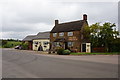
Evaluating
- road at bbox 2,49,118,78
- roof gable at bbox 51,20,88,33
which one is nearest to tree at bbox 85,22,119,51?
roof gable at bbox 51,20,88,33

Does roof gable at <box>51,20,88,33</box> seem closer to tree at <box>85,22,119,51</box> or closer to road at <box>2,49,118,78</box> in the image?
tree at <box>85,22,119,51</box>

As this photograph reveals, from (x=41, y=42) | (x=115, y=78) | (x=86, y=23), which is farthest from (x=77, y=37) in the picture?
(x=115, y=78)

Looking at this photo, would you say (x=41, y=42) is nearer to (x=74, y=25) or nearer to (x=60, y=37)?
(x=60, y=37)

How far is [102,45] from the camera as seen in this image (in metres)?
40.2

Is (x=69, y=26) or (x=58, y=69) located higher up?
(x=69, y=26)

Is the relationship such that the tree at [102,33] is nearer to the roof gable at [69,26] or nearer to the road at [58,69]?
the roof gable at [69,26]

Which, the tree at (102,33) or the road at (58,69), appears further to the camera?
the tree at (102,33)

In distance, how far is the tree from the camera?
1474 inches

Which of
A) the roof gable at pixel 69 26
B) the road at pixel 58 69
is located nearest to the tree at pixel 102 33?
the roof gable at pixel 69 26

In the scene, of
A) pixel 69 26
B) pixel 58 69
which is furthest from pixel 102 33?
pixel 58 69

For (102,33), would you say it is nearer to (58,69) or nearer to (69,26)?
(69,26)

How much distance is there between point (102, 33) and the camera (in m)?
37.5

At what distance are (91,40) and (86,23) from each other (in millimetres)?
4841

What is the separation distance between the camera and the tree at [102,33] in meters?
37.4
